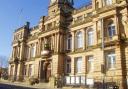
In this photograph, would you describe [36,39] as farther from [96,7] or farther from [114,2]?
[114,2]

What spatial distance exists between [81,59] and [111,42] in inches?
374

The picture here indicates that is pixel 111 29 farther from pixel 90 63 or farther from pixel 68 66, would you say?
pixel 68 66

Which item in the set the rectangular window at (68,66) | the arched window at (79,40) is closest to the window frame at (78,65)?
the rectangular window at (68,66)

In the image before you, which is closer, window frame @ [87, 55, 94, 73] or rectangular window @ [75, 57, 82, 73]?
window frame @ [87, 55, 94, 73]

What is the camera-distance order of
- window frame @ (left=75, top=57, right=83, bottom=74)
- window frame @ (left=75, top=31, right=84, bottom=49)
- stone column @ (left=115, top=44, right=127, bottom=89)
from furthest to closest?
window frame @ (left=75, top=31, right=84, bottom=49) → window frame @ (left=75, top=57, right=83, bottom=74) → stone column @ (left=115, top=44, right=127, bottom=89)

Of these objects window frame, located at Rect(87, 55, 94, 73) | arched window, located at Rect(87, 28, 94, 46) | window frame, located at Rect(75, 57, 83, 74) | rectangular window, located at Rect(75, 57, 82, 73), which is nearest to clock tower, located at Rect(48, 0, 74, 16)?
arched window, located at Rect(87, 28, 94, 46)

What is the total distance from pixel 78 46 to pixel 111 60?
34.1ft

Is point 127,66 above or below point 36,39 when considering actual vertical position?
below

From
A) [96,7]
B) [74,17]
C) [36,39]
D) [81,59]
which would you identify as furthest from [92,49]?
[36,39]

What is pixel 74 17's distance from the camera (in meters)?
44.5

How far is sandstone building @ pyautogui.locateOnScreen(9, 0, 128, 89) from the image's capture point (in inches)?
1248

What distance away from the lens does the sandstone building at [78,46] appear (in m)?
31.7

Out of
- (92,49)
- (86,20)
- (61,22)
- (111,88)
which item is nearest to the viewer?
(111,88)

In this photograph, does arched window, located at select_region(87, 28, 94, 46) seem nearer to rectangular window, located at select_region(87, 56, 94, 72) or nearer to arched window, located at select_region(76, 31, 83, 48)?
arched window, located at select_region(76, 31, 83, 48)
